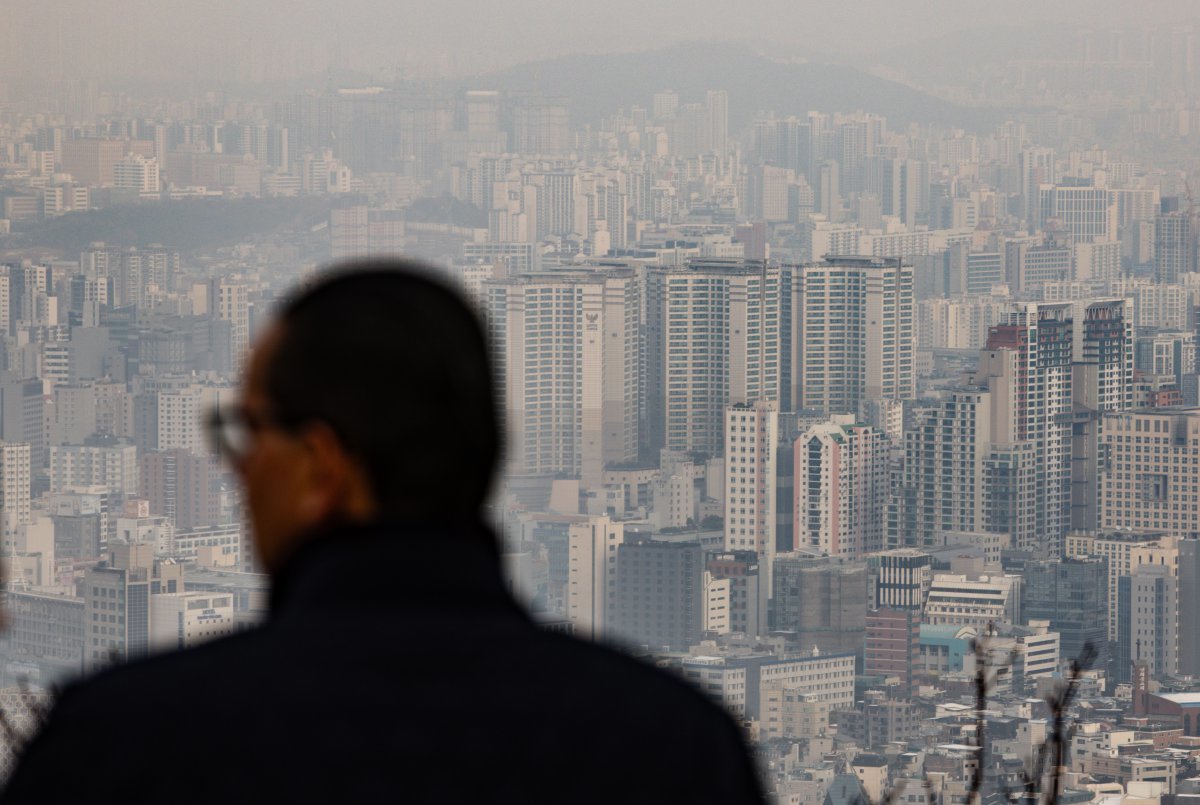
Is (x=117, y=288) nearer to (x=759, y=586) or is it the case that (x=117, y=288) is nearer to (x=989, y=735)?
(x=759, y=586)

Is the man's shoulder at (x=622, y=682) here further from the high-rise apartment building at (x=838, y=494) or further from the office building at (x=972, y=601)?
the high-rise apartment building at (x=838, y=494)

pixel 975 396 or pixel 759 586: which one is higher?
pixel 975 396

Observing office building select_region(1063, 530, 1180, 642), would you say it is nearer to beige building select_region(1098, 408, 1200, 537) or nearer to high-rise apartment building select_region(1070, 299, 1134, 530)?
beige building select_region(1098, 408, 1200, 537)

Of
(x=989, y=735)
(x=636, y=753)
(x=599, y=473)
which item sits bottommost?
(x=989, y=735)

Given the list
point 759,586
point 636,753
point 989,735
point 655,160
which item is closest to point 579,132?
point 655,160

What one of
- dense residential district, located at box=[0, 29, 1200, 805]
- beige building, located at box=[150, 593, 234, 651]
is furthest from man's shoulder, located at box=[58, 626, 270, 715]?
beige building, located at box=[150, 593, 234, 651]

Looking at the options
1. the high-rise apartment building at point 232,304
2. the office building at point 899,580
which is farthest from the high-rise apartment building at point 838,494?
the high-rise apartment building at point 232,304

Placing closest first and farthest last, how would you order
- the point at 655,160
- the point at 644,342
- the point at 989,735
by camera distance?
the point at 989,735, the point at 644,342, the point at 655,160
